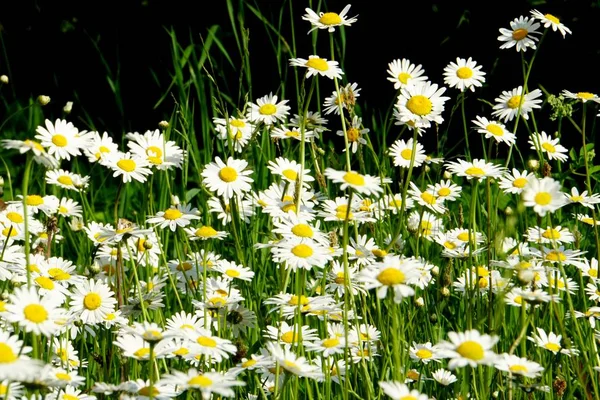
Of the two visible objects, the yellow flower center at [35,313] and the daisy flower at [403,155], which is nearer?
the yellow flower center at [35,313]

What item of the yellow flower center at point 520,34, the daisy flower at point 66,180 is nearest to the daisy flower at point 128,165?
the daisy flower at point 66,180

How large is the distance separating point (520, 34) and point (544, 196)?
983mm

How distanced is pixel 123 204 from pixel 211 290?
1637 mm

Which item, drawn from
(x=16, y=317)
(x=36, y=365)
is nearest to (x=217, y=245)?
(x=16, y=317)

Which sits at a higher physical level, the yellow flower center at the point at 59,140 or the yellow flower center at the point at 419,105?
the yellow flower center at the point at 419,105

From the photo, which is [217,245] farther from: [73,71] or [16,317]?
[73,71]

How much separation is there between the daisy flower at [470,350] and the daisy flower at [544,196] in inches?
11.8

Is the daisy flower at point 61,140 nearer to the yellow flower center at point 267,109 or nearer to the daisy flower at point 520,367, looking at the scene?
the yellow flower center at point 267,109

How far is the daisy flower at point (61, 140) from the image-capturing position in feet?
6.72

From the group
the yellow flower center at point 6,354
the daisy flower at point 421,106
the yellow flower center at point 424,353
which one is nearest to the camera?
the yellow flower center at point 6,354

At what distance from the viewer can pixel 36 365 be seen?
1256 mm

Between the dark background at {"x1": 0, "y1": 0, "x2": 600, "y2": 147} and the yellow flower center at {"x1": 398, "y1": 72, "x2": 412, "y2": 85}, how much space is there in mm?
1786

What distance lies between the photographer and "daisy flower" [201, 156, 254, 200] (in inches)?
85.4

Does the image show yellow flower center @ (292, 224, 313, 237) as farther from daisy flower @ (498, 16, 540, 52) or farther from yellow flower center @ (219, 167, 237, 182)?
daisy flower @ (498, 16, 540, 52)
